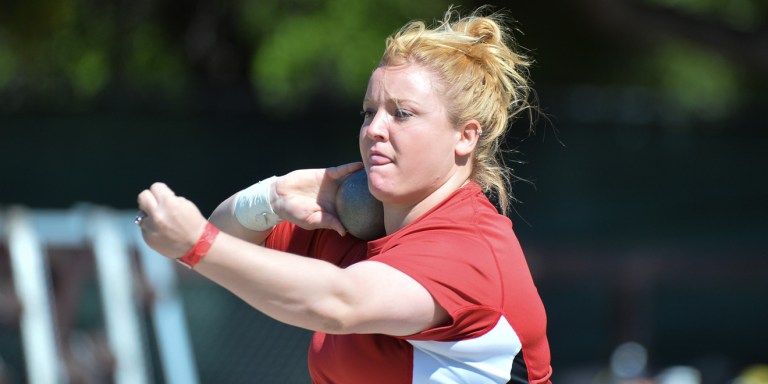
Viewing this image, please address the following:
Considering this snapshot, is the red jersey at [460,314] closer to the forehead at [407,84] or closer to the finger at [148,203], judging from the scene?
the forehead at [407,84]

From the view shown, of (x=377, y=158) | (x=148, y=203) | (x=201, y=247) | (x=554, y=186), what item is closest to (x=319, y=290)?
(x=201, y=247)

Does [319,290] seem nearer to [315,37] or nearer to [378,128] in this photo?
[378,128]

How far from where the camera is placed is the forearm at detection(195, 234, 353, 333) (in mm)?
1859

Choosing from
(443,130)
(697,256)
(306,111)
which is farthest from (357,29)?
(443,130)

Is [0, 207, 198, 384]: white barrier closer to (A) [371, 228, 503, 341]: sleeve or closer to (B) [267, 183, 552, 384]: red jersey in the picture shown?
(B) [267, 183, 552, 384]: red jersey

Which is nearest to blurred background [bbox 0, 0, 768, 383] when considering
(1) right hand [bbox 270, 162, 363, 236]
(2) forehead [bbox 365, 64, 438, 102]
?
(1) right hand [bbox 270, 162, 363, 236]

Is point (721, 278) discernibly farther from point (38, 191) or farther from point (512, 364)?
point (512, 364)

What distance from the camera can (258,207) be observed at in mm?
2537

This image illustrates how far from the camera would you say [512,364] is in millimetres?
2240

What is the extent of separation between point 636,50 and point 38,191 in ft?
17.1

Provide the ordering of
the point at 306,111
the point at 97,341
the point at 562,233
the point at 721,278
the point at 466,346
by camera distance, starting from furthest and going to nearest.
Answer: the point at 306,111, the point at 562,233, the point at 721,278, the point at 97,341, the point at 466,346

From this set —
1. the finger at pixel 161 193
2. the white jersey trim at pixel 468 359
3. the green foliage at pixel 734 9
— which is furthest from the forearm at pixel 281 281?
the green foliage at pixel 734 9

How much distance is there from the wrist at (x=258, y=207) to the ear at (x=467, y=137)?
17.8 inches

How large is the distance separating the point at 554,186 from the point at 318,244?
504cm
